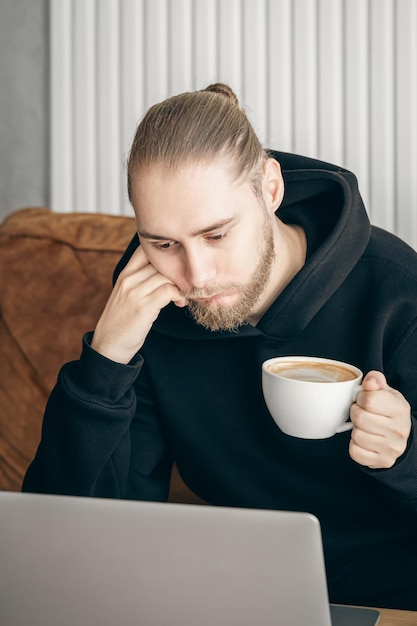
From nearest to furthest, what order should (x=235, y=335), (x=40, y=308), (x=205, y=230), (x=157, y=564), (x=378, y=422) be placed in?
(x=157, y=564) < (x=378, y=422) < (x=205, y=230) < (x=235, y=335) < (x=40, y=308)

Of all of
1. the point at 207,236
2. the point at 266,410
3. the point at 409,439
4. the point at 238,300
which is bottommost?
the point at 266,410

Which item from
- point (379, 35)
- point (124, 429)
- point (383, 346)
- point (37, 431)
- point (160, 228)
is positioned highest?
point (379, 35)

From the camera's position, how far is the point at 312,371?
1066 millimetres

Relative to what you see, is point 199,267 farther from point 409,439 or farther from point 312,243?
point 409,439

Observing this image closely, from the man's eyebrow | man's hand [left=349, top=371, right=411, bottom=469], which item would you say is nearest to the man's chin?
the man's eyebrow

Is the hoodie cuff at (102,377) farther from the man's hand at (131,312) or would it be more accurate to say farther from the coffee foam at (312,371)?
the coffee foam at (312,371)

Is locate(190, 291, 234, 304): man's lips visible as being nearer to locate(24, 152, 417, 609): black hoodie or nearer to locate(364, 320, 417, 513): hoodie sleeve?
locate(24, 152, 417, 609): black hoodie

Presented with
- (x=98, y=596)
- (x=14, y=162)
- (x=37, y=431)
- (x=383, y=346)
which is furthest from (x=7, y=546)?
(x=14, y=162)

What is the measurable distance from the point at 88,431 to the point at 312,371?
15.1 inches

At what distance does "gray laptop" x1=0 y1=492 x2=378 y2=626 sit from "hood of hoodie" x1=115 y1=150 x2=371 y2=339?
0.62m

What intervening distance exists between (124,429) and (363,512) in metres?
0.42

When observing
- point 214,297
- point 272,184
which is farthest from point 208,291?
point 272,184

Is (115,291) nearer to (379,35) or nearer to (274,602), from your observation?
(274,602)

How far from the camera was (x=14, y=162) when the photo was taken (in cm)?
246
